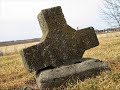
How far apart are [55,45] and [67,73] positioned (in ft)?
3.56

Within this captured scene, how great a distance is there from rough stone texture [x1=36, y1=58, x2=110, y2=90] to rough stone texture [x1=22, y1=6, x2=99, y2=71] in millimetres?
450

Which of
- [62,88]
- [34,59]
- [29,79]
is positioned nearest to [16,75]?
[29,79]

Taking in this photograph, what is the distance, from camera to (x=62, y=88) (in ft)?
32.4

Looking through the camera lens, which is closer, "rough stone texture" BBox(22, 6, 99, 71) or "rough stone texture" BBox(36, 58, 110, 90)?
"rough stone texture" BBox(36, 58, 110, 90)

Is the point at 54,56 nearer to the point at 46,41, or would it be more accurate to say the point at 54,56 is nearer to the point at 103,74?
the point at 46,41

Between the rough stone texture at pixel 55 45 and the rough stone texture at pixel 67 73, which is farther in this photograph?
the rough stone texture at pixel 55 45

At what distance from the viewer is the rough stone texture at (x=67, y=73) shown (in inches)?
399

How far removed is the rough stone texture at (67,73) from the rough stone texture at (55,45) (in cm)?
45

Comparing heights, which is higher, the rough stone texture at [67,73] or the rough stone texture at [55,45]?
the rough stone texture at [55,45]

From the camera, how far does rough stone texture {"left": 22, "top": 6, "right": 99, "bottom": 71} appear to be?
1078 cm

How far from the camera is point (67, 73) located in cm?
1031

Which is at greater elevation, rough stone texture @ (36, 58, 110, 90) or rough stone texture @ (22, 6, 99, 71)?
rough stone texture @ (22, 6, 99, 71)

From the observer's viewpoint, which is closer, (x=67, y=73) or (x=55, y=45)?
(x=67, y=73)

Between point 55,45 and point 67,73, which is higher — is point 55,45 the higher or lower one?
the higher one
